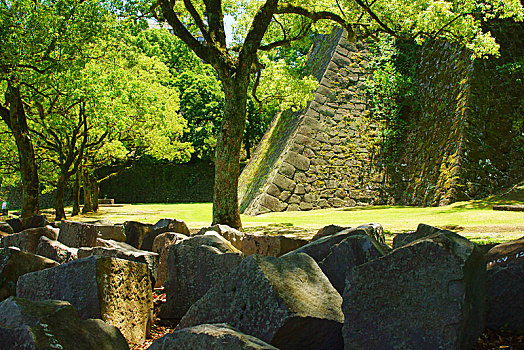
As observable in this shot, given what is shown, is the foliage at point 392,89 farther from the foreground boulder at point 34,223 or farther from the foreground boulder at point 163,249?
the foreground boulder at point 163,249

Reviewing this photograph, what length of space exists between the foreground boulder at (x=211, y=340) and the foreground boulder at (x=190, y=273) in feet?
5.29

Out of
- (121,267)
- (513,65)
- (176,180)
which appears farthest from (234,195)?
(176,180)

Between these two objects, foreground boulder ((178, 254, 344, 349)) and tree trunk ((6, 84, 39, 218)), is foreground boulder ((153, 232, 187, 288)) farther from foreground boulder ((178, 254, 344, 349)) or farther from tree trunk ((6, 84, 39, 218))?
tree trunk ((6, 84, 39, 218))

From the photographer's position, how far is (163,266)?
198 inches

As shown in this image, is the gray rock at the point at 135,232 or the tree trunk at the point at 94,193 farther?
the tree trunk at the point at 94,193

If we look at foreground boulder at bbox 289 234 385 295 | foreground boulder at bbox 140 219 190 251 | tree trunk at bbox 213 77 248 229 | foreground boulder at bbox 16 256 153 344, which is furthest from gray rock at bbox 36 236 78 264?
tree trunk at bbox 213 77 248 229

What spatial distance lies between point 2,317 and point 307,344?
160 cm

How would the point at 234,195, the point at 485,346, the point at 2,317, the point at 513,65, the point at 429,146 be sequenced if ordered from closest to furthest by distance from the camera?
the point at 2,317 → the point at 485,346 → the point at 234,195 → the point at 513,65 → the point at 429,146

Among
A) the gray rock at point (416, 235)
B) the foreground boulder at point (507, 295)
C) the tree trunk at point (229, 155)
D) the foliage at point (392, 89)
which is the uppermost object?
the foliage at point (392, 89)

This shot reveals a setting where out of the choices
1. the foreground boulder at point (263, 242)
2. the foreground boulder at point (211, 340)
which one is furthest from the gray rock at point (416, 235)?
the foreground boulder at point (211, 340)

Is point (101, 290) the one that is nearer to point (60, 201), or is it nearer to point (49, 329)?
point (49, 329)

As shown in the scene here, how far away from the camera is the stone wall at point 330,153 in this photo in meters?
16.8

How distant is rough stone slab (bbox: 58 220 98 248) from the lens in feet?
19.5

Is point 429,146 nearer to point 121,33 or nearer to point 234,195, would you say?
point 234,195
